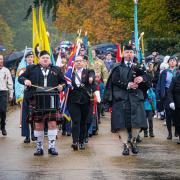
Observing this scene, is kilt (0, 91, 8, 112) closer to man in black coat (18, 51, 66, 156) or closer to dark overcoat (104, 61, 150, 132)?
man in black coat (18, 51, 66, 156)

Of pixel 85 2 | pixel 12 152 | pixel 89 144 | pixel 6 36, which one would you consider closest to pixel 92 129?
pixel 89 144

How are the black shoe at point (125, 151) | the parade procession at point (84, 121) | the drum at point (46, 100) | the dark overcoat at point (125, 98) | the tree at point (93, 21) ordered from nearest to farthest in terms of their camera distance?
the parade procession at point (84, 121)
the drum at point (46, 100)
the black shoe at point (125, 151)
the dark overcoat at point (125, 98)
the tree at point (93, 21)

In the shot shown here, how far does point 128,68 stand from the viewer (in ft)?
45.0

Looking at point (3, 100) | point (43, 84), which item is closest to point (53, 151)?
point (43, 84)

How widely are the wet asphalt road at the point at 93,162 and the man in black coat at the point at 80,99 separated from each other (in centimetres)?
30

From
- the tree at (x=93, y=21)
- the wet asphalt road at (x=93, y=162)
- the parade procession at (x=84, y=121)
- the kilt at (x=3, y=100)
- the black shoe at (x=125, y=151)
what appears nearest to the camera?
the wet asphalt road at (x=93, y=162)

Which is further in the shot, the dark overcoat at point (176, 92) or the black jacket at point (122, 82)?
the dark overcoat at point (176, 92)

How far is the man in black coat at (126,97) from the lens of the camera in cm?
1361

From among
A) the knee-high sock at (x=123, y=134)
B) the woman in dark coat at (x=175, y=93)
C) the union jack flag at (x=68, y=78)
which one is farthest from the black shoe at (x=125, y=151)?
the woman in dark coat at (x=175, y=93)

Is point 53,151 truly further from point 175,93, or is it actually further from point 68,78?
point 175,93

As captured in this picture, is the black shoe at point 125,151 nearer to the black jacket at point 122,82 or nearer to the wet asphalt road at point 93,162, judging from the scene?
the wet asphalt road at point 93,162

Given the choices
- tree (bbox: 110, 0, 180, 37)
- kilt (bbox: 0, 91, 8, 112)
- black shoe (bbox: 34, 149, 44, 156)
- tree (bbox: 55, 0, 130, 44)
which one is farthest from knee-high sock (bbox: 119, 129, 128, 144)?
tree (bbox: 55, 0, 130, 44)

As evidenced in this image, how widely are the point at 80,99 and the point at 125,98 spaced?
39.5 inches

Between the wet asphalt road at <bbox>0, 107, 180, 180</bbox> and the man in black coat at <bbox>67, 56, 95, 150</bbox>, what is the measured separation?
30cm
